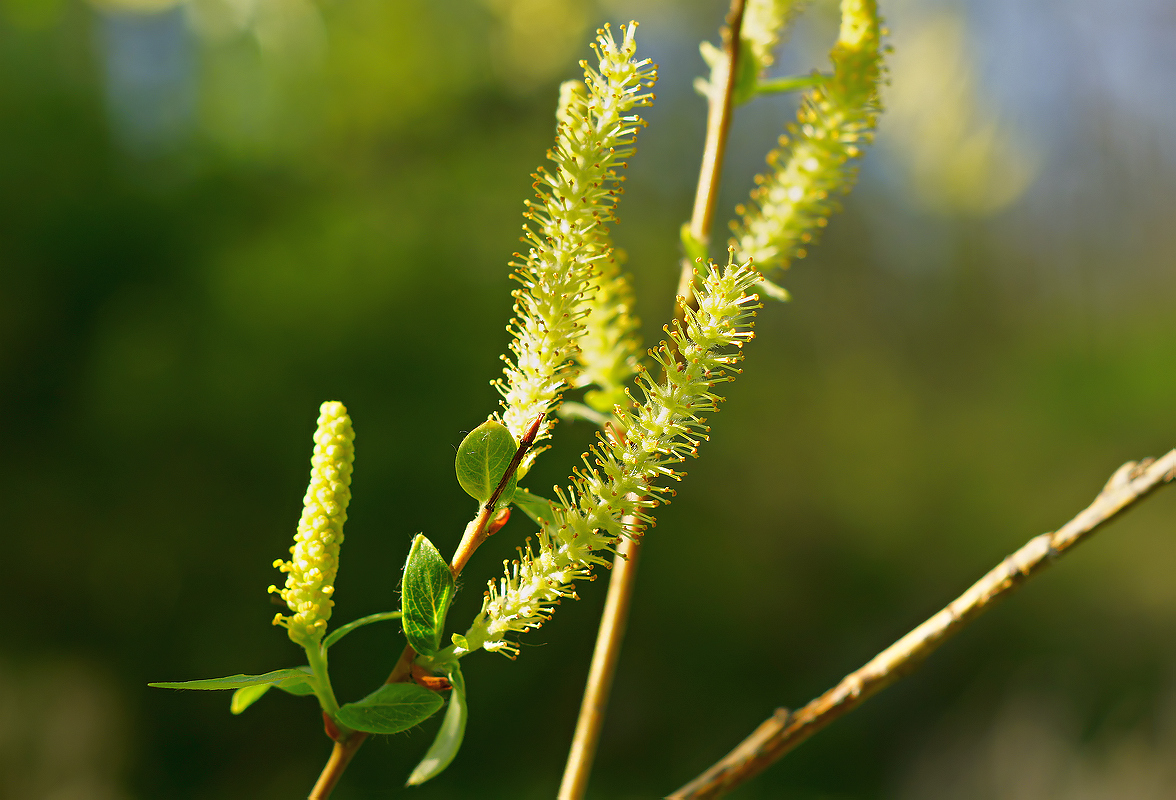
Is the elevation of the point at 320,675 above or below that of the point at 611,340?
below

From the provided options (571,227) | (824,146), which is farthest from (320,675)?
(824,146)

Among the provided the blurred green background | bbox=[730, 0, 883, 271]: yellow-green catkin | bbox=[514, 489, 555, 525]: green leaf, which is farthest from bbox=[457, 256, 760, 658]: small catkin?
the blurred green background

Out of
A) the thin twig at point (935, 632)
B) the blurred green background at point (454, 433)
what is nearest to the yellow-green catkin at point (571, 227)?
the thin twig at point (935, 632)

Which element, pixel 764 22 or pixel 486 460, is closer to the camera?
pixel 486 460

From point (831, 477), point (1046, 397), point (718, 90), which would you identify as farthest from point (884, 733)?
point (718, 90)

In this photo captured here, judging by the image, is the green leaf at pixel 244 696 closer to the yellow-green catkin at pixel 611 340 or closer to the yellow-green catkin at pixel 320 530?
the yellow-green catkin at pixel 320 530

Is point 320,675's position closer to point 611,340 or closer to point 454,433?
point 611,340
